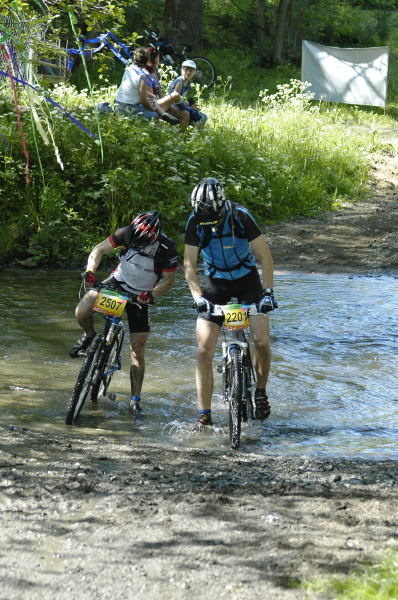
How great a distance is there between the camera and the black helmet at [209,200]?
7.01m

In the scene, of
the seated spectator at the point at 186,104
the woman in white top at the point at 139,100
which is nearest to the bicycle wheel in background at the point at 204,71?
the seated spectator at the point at 186,104

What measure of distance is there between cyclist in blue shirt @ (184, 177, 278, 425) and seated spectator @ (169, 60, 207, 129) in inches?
366

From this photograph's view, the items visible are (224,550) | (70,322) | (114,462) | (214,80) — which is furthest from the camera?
(214,80)

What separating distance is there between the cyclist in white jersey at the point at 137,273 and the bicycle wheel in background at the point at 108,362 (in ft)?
0.46

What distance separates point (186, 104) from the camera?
55.9 ft

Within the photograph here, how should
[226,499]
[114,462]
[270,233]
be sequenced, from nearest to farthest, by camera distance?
[226,499]
[114,462]
[270,233]

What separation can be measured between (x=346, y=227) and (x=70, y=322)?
7358 millimetres

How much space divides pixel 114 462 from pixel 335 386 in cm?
313

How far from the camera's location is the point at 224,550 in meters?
4.89

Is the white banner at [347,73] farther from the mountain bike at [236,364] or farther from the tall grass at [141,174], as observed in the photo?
the mountain bike at [236,364]

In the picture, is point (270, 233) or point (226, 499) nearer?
point (226, 499)

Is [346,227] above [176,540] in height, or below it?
→ below

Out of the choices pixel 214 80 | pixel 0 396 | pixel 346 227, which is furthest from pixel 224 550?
pixel 214 80

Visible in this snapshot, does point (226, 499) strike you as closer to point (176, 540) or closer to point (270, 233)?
point (176, 540)
